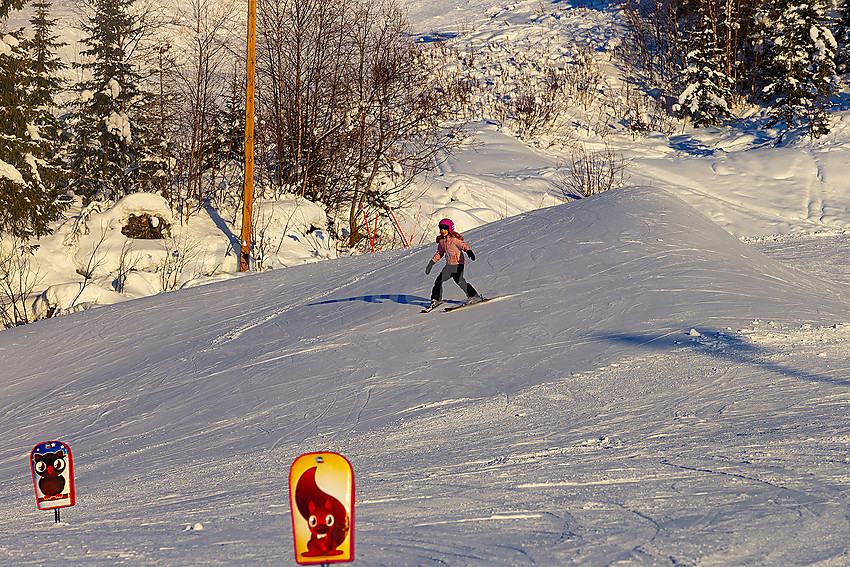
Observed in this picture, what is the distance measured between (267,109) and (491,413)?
21.1 meters

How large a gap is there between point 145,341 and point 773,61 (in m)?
27.2

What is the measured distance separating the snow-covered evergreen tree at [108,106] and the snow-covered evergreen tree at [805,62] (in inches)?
955

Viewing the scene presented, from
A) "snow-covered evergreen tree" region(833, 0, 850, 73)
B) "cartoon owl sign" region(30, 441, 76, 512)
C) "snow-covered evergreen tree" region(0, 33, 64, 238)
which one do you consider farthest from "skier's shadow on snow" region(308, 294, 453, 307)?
"snow-covered evergreen tree" region(833, 0, 850, 73)

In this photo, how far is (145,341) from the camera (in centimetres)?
1209

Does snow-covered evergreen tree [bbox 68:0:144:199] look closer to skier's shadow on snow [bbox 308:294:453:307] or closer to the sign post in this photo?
skier's shadow on snow [bbox 308:294:453:307]

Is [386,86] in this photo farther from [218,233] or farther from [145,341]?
[145,341]

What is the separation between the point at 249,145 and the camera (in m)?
19.7

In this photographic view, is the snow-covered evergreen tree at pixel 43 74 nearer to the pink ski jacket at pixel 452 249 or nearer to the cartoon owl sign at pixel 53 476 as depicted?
the pink ski jacket at pixel 452 249

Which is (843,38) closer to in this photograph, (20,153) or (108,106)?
(108,106)

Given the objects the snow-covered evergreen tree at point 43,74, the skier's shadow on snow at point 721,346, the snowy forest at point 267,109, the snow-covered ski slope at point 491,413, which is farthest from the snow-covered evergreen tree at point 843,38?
the snow-covered evergreen tree at point 43,74

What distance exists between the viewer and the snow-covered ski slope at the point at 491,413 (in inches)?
165

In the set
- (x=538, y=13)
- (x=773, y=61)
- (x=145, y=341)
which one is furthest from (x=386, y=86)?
(x=538, y=13)

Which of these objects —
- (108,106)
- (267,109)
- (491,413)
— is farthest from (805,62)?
(491,413)

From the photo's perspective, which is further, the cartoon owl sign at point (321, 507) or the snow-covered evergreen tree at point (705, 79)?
the snow-covered evergreen tree at point (705, 79)
